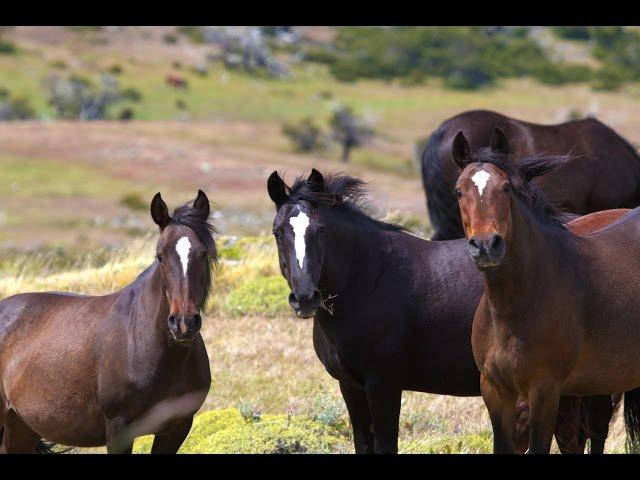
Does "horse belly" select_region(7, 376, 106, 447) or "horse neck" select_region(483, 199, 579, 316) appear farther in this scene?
"horse belly" select_region(7, 376, 106, 447)

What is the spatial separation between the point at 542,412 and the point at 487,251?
0.99m

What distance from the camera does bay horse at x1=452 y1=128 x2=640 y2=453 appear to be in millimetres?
6121

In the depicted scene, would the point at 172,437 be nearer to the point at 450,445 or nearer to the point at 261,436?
the point at 261,436

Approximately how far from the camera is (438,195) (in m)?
12.0

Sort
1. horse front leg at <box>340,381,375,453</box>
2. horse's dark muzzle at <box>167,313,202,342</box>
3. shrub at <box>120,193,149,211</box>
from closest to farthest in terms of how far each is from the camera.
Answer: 1. horse's dark muzzle at <box>167,313,202,342</box>
2. horse front leg at <box>340,381,375,453</box>
3. shrub at <box>120,193,149,211</box>

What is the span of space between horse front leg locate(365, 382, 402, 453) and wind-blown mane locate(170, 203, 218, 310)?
120cm

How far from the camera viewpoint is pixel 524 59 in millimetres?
104625

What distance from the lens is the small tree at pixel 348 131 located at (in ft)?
243

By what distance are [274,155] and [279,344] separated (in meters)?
54.6

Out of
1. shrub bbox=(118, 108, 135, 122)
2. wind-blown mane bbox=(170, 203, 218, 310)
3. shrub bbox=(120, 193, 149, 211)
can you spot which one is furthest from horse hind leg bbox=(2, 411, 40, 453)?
shrub bbox=(118, 108, 135, 122)

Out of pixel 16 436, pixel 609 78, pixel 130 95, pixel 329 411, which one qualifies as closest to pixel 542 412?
pixel 329 411

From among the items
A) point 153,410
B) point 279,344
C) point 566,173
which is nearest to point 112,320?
point 153,410

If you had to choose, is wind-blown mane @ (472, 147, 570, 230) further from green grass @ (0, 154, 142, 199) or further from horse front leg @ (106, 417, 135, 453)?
green grass @ (0, 154, 142, 199)

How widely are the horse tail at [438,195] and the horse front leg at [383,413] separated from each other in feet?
15.4
